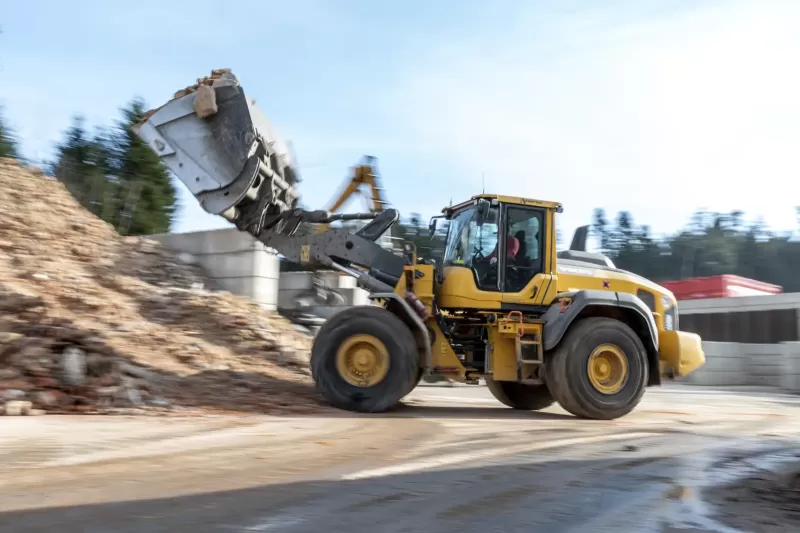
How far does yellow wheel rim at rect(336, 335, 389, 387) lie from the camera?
9711mm

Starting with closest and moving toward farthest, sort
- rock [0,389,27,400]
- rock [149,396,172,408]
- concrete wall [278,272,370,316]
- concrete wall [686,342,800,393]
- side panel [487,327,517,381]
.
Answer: rock [0,389,27,400] < rock [149,396,172,408] < side panel [487,327,517,381] < concrete wall [278,272,370,316] < concrete wall [686,342,800,393]

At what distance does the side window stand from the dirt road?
2.11 m

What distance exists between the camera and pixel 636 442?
7523mm

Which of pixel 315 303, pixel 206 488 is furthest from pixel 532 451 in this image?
pixel 315 303

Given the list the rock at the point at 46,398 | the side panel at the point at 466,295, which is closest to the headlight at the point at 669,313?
the side panel at the point at 466,295

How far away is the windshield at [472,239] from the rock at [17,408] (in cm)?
552

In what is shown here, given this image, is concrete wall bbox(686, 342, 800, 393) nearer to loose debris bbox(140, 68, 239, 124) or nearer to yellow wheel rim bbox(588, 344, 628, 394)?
yellow wheel rim bbox(588, 344, 628, 394)

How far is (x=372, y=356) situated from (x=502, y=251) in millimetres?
2237

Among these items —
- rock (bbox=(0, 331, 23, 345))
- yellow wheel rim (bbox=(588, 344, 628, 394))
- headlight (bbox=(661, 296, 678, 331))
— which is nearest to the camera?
rock (bbox=(0, 331, 23, 345))

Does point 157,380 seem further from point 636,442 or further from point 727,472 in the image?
point 727,472

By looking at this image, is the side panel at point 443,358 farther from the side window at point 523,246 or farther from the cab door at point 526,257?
the side window at point 523,246

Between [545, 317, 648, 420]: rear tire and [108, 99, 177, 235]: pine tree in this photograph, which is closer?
[545, 317, 648, 420]: rear tire

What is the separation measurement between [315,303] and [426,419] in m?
7.75

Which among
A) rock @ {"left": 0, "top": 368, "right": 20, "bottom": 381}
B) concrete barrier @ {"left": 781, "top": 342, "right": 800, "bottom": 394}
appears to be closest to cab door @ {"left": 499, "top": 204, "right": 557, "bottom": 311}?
rock @ {"left": 0, "top": 368, "right": 20, "bottom": 381}
